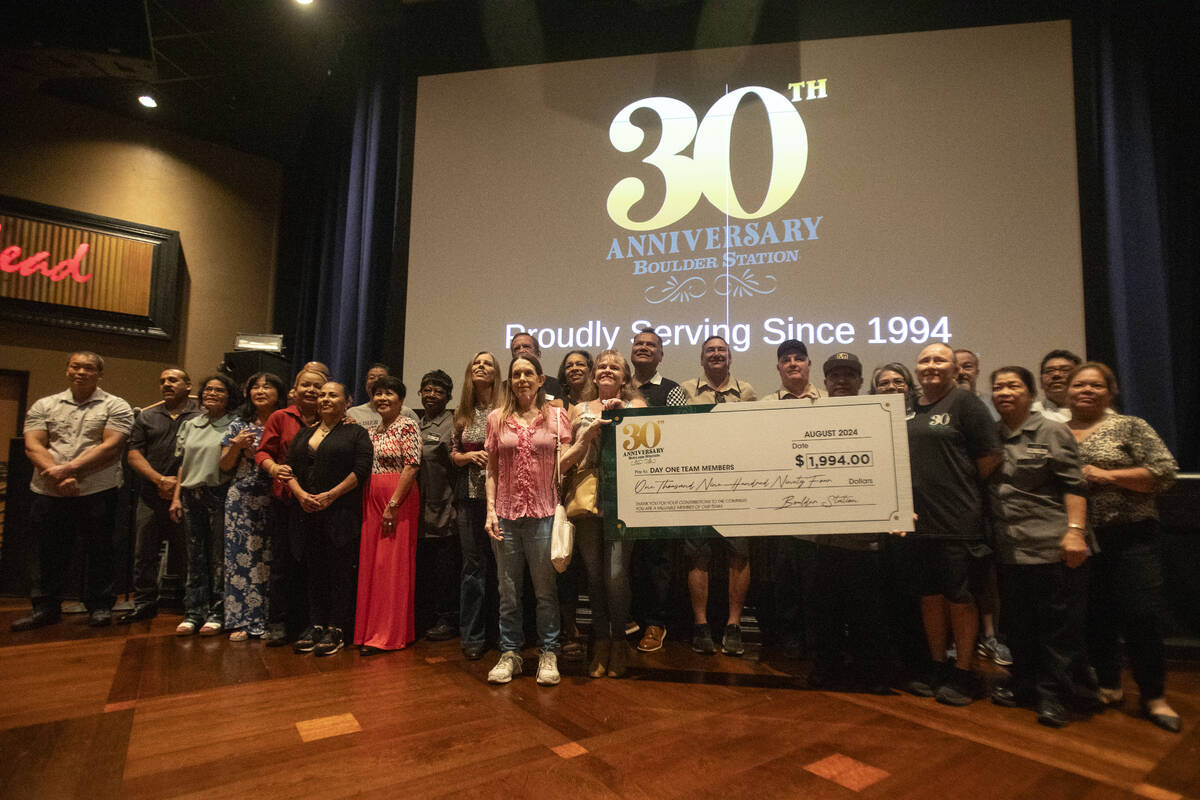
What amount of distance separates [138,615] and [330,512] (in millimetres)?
1647

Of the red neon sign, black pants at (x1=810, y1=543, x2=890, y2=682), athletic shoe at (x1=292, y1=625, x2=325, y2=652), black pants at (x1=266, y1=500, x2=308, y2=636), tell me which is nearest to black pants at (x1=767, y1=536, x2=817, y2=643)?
black pants at (x1=810, y1=543, x2=890, y2=682)

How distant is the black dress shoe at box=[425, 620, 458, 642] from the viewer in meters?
3.23

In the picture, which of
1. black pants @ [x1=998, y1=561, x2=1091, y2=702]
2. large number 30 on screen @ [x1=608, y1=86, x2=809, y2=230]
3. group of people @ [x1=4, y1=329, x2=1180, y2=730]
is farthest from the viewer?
large number 30 on screen @ [x1=608, y1=86, x2=809, y2=230]

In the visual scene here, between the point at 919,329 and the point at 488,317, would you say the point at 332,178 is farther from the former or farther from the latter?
the point at 919,329

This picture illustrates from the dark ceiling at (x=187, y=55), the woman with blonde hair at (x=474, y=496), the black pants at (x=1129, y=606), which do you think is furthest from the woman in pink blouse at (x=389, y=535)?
the dark ceiling at (x=187, y=55)

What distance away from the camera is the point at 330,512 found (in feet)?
9.95

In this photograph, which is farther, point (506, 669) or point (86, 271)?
point (86, 271)

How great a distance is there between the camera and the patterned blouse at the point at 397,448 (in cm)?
309

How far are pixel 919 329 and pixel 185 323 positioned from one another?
7.02m

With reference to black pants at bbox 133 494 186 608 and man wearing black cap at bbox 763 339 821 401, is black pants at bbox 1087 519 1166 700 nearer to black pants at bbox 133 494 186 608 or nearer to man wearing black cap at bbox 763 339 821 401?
man wearing black cap at bbox 763 339 821 401

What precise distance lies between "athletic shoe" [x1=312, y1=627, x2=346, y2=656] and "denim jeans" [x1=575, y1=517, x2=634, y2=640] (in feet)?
→ 4.27

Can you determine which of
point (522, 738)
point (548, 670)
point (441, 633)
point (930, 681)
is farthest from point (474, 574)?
point (930, 681)

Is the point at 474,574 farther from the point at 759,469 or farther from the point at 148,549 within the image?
the point at 148,549

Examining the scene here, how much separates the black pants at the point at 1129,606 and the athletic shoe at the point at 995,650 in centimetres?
51
